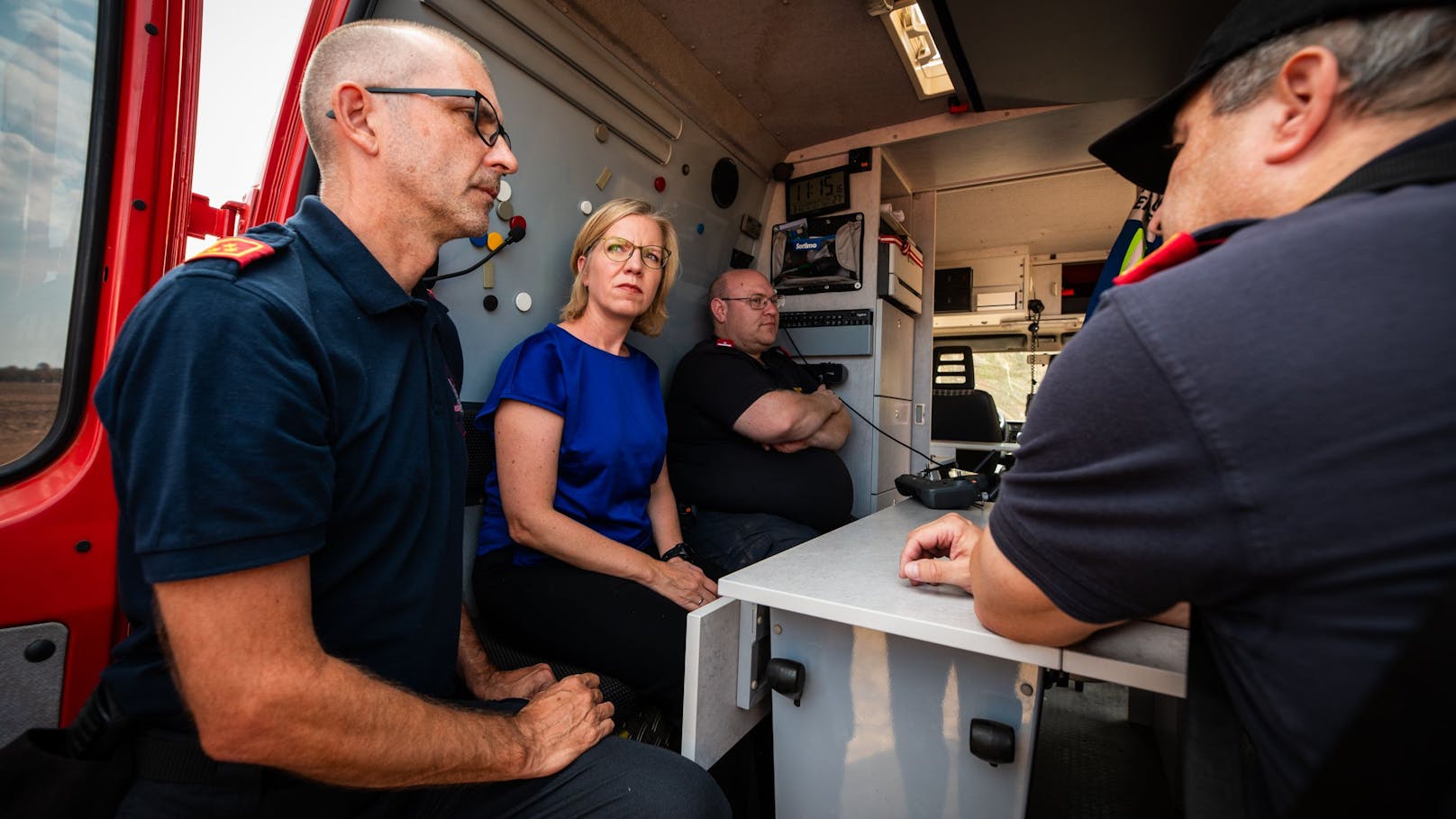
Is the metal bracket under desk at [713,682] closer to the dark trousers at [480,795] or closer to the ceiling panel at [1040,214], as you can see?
the dark trousers at [480,795]

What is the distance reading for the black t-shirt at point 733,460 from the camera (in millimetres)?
2268

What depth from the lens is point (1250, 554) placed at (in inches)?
19.6

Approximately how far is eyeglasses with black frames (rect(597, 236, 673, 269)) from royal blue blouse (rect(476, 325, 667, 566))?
0.31 m

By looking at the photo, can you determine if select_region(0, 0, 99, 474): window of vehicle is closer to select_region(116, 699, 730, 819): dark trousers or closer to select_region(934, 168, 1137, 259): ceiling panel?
select_region(116, 699, 730, 819): dark trousers

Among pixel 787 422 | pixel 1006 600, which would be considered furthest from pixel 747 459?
pixel 1006 600

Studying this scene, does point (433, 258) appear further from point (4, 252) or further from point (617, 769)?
point (617, 769)

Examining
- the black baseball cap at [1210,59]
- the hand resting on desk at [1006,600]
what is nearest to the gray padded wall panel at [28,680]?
the hand resting on desk at [1006,600]

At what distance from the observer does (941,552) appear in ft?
3.87

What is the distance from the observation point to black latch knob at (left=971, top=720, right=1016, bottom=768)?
95 centimetres

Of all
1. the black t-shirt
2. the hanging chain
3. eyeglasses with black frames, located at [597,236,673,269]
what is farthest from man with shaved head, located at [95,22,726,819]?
the hanging chain

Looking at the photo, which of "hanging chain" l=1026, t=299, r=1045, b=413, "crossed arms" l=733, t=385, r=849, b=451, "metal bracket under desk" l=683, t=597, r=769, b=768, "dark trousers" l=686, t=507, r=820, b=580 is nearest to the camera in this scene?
"metal bracket under desk" l=683, t=597, r=769, b=768

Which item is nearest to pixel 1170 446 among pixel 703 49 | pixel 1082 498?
pixel 1082 498

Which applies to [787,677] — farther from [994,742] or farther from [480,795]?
[480,795]

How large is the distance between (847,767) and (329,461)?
42.0 inches
